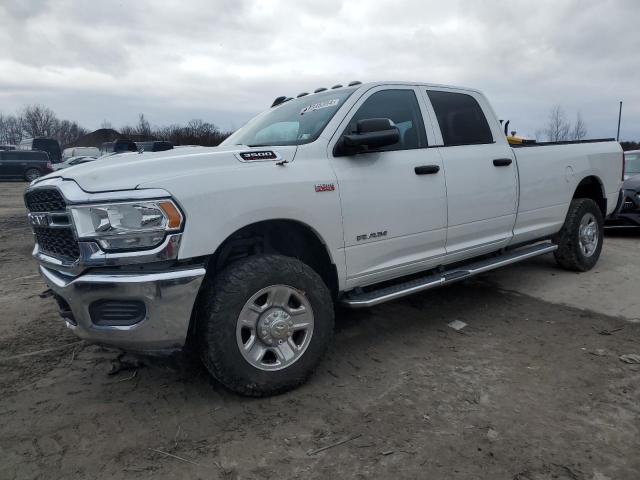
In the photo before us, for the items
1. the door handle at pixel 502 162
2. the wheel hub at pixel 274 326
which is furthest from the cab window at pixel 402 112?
the wheel hub at pixel 274 326

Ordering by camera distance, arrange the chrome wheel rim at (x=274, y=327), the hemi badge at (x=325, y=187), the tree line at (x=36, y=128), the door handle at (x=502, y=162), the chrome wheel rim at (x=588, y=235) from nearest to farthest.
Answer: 1. the chrome wheel rim at (x=274, y=327)
2. the hemi badge at (x=325, y=187)
3. the door handle at (x=502, y=162)
4. the chrome wheel rim at (x=588, y=235)
5. the tree line at (x=36, y=128)

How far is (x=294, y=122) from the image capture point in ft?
12.1

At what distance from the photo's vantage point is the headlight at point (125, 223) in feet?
8.03

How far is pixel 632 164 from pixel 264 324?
935 cm

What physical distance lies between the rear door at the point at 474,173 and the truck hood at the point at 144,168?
1870mm

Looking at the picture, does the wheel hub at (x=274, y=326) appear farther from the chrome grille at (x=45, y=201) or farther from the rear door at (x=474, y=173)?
the rear door at (x=474, y=173)

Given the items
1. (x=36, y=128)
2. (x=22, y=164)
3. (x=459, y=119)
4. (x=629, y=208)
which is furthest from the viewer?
(x=36, y=128)

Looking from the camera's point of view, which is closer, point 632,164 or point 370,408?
point 370,408

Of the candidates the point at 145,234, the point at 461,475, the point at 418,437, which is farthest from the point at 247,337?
the point at 461,475

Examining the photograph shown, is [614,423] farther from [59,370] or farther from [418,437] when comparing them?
[59,370]

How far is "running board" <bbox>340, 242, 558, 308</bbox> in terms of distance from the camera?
329 centimetres

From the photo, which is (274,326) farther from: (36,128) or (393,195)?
(36,128)

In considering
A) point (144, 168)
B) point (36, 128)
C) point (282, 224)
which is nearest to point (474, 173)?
point (282, 224)

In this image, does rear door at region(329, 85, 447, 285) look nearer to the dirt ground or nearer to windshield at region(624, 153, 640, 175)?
the dirt ground
